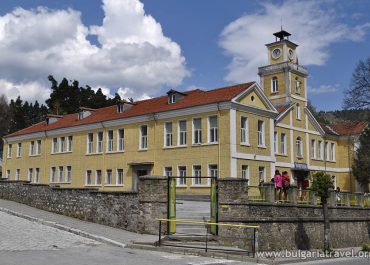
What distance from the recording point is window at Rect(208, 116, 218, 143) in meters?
33.0

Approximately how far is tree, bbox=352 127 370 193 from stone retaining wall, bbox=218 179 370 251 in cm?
1845

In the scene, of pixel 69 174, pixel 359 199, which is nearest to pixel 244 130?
pixel 359 199

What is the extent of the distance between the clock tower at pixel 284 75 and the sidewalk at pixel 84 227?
2852cm

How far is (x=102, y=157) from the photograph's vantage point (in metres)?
41.2

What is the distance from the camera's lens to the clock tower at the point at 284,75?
4697 cm

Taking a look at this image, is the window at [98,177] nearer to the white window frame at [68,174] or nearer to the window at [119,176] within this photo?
the window at [119,176]

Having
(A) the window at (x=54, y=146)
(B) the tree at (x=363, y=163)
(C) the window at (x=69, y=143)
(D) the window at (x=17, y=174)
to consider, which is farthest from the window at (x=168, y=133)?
(D) the window at (x=17, y=174)

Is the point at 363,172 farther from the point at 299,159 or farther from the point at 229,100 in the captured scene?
the point at 229,100

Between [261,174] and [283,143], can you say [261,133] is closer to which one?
[261,174]

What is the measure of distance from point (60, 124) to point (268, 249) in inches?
1243

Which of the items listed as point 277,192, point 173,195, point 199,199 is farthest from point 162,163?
point 173,195

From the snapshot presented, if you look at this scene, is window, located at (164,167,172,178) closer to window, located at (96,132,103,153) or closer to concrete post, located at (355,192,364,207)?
window, located at (96,132,103,153)

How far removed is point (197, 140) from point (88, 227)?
1449cm

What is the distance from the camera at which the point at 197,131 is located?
3406 centimetres
